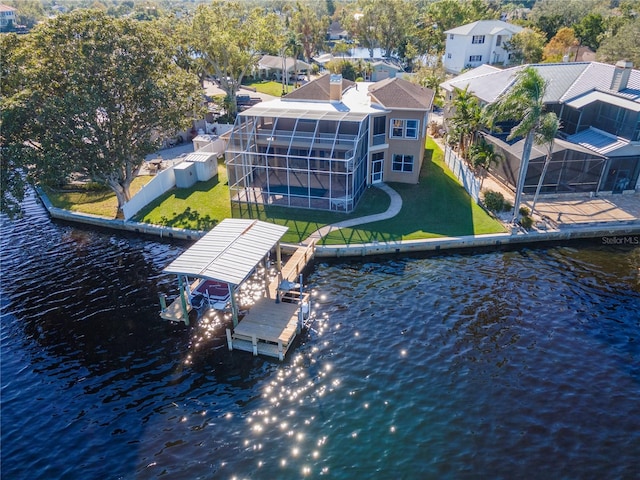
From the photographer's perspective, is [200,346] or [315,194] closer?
[200,346]

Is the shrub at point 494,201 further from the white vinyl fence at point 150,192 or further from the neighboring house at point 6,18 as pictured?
the neighboring house at point 6,18

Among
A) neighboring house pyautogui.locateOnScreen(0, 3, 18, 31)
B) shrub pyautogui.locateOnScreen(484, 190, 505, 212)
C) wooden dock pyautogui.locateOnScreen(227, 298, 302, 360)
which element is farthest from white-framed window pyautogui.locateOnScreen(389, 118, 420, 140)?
neighboring house pyautogui.locateOnScreen(0, 3, 18, 31)

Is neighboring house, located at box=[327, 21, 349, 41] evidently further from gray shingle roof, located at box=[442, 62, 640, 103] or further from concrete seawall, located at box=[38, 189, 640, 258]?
concrete seawall, located at box=[38, 189, 640, 258]

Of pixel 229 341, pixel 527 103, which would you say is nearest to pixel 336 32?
pixel 527 103

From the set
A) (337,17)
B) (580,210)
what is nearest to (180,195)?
(580,210)

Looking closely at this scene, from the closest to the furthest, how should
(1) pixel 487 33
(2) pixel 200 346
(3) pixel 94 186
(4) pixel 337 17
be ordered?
(2) pixel 200 346 → (3) pixel 94 186 → (1) pixel 487 33 → (4) pixel 337 17

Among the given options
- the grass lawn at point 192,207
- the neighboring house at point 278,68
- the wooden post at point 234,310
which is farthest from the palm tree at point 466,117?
the neighboring house at point 278,68

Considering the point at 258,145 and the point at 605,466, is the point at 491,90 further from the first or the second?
the point at 605,466
